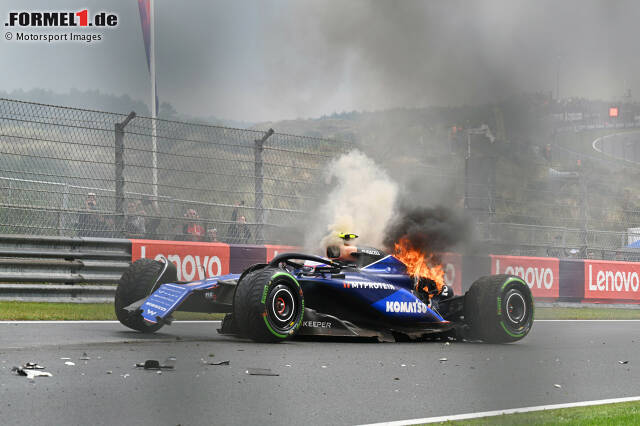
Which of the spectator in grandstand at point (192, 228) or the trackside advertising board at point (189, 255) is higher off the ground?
the spectator in grandstand at point (192, 228)

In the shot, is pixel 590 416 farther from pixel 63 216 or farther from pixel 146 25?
pixel 63 216

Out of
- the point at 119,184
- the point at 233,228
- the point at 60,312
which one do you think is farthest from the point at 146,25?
the point at 233,228

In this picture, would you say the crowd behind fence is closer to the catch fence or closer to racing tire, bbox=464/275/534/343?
the catch fence

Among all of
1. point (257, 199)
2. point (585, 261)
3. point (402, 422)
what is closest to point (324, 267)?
point (402, 422)

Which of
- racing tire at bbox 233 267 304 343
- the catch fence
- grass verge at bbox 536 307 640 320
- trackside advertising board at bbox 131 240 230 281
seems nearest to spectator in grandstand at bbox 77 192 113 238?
the catch fence

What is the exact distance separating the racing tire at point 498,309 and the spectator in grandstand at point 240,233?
5.00 m

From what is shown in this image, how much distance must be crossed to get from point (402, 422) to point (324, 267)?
353 cm

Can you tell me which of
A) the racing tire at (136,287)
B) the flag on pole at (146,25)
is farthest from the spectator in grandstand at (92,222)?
the flag on pole at (146,25)

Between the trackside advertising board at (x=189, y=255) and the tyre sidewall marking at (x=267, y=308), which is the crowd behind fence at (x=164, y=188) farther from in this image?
the tyre sidewall marking at (x=267, y=308)

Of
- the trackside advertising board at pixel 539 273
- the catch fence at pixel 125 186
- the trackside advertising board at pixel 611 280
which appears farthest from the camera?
the trackside advertising board at pixel 611 280

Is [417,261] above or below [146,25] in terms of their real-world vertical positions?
below

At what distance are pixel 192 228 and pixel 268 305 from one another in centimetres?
558

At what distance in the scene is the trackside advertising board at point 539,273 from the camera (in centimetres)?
1503

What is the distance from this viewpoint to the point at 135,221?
1143 cm
